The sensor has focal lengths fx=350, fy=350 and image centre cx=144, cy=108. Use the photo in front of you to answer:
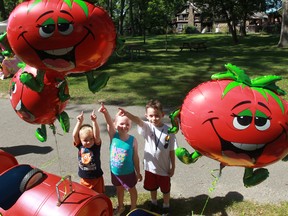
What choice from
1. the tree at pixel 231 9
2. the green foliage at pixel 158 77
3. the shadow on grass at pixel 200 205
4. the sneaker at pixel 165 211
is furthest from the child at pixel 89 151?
the tree at pixel 231 9

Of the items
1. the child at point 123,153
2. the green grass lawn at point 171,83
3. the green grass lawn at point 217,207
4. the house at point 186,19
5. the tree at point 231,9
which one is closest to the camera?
the child at point 123,153

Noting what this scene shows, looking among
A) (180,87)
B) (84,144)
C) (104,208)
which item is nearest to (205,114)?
(104,208)

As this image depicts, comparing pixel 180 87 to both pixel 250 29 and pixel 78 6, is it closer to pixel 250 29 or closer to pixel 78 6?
pixel 78 6

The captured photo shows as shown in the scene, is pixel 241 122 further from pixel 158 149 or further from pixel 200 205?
pixel 200 205

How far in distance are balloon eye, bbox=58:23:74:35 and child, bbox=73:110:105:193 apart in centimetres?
120

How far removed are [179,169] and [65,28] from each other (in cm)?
319

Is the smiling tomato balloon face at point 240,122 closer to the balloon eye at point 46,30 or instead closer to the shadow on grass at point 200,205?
the balloon eye at point 46,30

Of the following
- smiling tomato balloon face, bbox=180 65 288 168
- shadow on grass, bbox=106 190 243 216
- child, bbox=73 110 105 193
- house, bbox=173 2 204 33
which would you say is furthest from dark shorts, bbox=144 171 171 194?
house, bbox=173 2 204 33

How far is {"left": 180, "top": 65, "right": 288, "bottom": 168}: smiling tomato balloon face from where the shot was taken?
2.16 m

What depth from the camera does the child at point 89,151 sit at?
3580mm

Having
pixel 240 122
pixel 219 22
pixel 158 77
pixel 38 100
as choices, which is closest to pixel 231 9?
pixel 158 77

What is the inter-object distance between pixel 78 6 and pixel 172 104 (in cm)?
601

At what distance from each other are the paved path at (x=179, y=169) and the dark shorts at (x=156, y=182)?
0.61 meters

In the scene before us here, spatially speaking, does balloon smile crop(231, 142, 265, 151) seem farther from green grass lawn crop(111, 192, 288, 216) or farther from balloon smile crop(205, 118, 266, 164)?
green grass lawn crop(111, 192, 288, 216)
